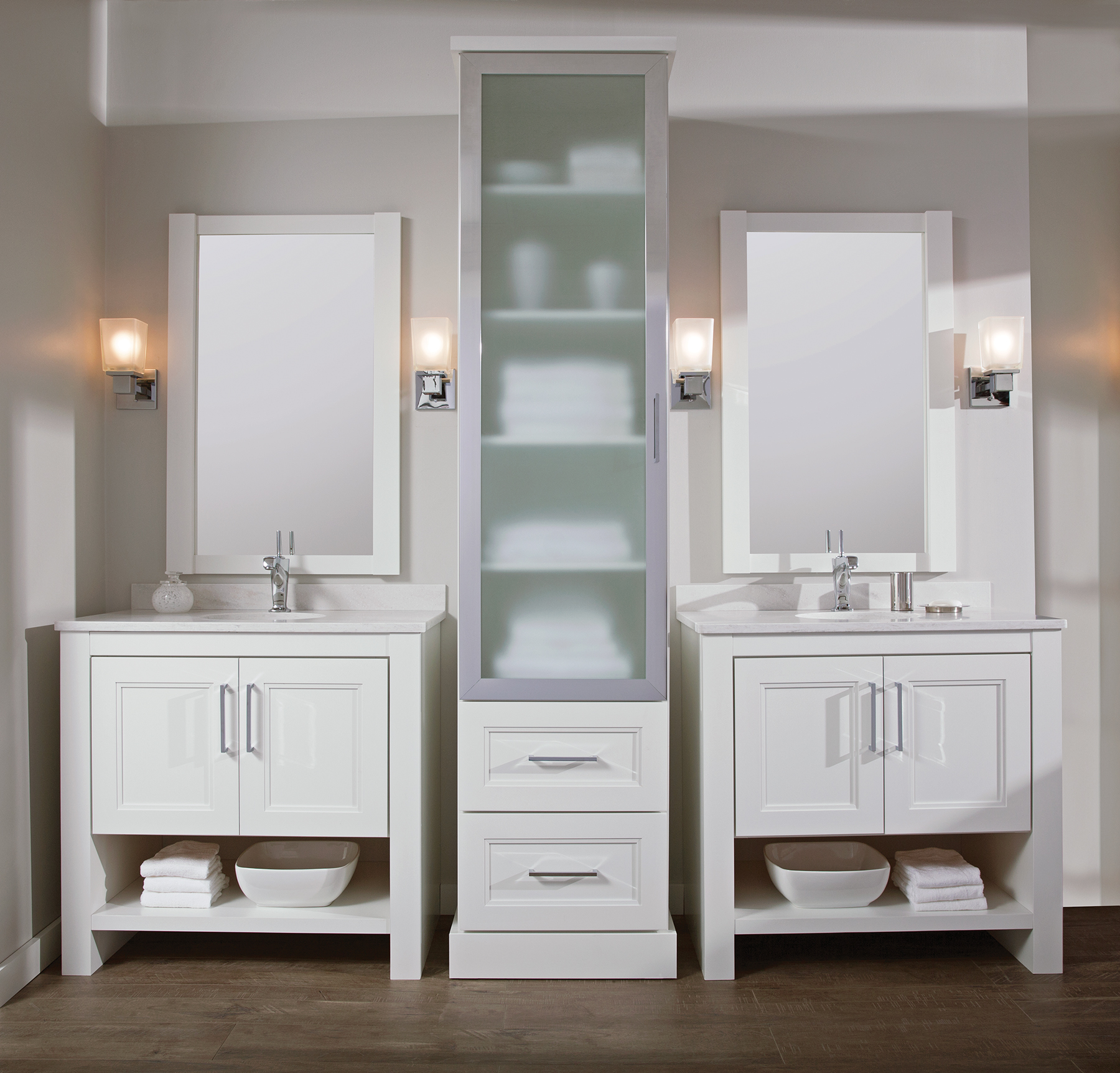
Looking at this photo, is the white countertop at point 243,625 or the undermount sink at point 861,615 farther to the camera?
the undermount sink at point 861,615

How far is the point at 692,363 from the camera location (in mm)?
2592

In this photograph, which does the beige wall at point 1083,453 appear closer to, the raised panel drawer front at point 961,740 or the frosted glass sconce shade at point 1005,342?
the frosted glass sconce shade at point 1005,342

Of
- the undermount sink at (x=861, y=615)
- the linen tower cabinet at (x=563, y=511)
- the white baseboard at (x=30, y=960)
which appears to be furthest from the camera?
the undermount sink at (x=861, y=615)

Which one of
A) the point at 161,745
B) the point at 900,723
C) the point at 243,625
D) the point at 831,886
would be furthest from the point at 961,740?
the point at 161,745

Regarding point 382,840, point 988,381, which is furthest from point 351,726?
point 988,381

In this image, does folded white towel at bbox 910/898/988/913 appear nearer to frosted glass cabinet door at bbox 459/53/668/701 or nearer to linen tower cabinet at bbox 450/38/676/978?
linen tower cabinet at bbox 450/38/676/978

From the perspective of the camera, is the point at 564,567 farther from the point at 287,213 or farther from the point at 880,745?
the point at 287,213

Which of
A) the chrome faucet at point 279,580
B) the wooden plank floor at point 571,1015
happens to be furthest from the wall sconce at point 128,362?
the wooden plank floor at point 571,1015

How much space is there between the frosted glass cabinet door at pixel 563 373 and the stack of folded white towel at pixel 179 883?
972 millimetres

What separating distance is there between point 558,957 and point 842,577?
1370 mm

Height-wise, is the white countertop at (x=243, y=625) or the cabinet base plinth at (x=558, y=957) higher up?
the white countertop at (x=243, y=625)

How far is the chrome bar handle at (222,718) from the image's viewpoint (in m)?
2.21

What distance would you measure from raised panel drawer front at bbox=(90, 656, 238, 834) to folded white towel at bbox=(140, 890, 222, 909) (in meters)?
0.20

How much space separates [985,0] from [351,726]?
10.1 ft
